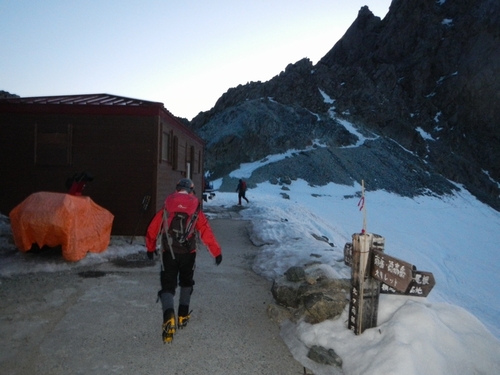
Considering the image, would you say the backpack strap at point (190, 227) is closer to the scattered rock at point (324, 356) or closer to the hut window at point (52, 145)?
the scattered rock at point (324, 356)

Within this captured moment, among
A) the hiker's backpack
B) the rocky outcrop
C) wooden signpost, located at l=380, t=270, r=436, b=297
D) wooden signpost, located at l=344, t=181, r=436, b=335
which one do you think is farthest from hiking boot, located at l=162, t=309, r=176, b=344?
wooden signpost, located at l=380, t=270, r=436, b=297

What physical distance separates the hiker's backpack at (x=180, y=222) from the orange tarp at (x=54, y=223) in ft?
13.9

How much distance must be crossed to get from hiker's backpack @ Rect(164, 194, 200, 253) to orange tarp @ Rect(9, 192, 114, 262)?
13.9 ft

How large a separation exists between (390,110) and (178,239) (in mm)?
79329

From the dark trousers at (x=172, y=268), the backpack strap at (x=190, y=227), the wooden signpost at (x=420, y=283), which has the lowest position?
the dark trousers at (x=172, y=268)

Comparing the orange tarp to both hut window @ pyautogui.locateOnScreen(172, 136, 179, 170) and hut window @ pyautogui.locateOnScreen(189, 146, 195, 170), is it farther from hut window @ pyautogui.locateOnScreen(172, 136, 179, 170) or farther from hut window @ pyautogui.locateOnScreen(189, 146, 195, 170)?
hut window @ pyautogui.locateOnScreen(189, 146, 195, 170)

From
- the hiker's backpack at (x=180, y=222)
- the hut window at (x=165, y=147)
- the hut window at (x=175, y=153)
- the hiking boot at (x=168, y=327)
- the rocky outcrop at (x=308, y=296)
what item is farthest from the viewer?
the hut window at (x=175, y=153)

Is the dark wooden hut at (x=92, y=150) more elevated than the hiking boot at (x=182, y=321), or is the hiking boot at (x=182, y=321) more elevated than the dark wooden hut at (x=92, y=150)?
the dark wooden hut at (x=92, y=150)

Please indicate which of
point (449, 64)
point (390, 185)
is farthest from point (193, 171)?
point (449, 64)

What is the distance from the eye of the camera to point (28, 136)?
36.3ft

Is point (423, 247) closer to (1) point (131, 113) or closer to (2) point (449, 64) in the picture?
(1) point (131, 113)

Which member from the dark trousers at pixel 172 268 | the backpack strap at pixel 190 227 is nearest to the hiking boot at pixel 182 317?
the dark trousers at pixel 172 268

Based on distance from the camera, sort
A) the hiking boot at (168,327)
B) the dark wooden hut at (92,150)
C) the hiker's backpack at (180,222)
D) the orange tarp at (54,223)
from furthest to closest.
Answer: the dark wooden hut at (92,150), the orange tarp at (54,223), the hiker's backpack at (180,222), the hiking boot at (168,327)

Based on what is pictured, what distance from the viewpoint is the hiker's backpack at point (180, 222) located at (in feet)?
15.6
